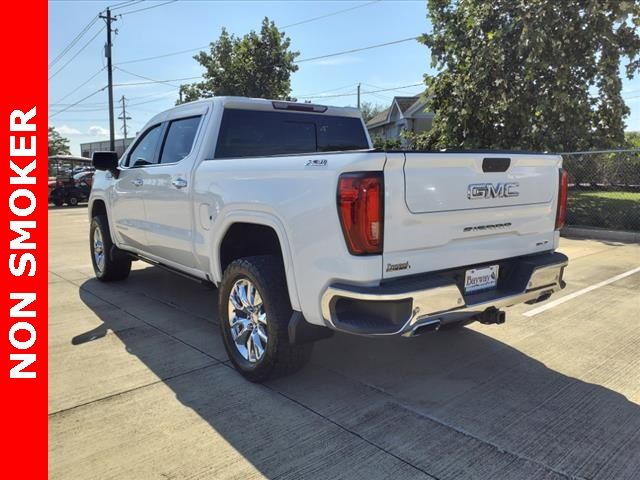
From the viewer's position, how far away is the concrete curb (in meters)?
10.1

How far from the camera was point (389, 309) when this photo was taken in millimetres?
2727

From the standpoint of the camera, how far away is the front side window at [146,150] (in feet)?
17.3

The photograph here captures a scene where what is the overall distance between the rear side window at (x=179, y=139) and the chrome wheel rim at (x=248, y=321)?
157 cm

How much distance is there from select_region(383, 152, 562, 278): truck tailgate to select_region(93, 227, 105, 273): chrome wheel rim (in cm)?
488

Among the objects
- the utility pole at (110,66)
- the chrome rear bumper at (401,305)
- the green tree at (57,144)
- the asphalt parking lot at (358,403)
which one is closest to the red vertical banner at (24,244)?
the asphalt parking lot at (358,403)

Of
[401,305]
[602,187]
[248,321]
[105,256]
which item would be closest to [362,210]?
[401,305]

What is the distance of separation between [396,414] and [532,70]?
38.4ft

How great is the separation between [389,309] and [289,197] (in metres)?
0.90

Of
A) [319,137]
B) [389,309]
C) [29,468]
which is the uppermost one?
[319,137]

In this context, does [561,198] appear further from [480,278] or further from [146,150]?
[146,150]

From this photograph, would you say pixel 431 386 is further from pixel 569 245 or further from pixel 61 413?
pixel 569 245

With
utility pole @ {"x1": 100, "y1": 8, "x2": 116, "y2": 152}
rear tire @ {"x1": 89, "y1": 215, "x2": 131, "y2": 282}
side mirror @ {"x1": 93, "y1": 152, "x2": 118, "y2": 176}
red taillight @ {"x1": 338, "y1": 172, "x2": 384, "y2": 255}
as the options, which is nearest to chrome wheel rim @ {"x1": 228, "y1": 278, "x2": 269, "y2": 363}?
red taillight @ {"x1": 338, "y1": 172, "x2": 384, "y2": 255}

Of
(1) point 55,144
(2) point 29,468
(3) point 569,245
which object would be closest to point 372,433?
(2) point 29,468

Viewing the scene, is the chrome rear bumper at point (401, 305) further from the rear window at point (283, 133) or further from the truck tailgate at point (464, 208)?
the rear window at point (283, 133)
